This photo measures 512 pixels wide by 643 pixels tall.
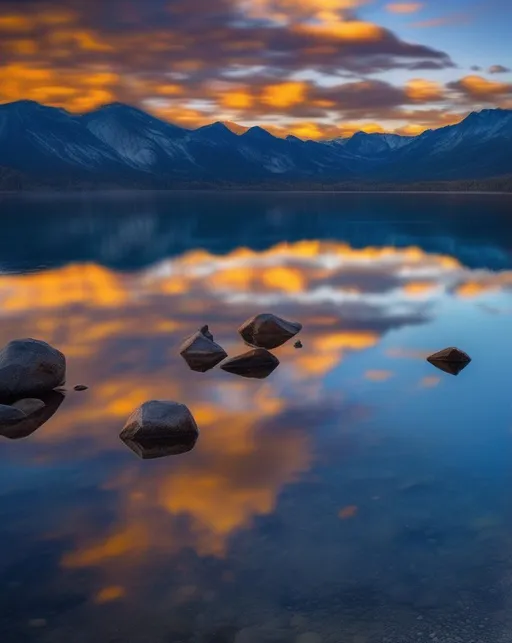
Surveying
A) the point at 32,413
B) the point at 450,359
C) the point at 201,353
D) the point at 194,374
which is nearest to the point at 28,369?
the point at 32,413

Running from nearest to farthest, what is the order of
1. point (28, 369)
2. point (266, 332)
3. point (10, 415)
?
point (10, 415) < point (28, 369) < point (266, 332)

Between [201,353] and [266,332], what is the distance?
317 centimetres

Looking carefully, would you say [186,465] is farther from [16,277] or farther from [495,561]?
[16,277]

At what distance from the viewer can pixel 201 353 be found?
22.0 m

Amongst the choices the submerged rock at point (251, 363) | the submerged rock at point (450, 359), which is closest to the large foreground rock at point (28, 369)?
the submerged rock at point (251, 363)

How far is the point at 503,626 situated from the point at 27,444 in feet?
A: 32.5

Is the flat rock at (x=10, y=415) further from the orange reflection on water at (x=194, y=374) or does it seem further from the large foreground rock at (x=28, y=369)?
the large foreground rock at (x=28, y=369)

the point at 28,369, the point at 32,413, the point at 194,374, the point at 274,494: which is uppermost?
the point at 28,369

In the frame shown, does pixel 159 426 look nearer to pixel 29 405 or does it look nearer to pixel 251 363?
pixel 29 405

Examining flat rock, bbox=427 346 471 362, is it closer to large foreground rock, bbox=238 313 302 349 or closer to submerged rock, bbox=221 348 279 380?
submerged rock, bbox=221 348 279 380

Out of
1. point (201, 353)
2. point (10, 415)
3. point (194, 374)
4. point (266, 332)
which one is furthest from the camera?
point (266, 332)

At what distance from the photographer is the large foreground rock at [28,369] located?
17.7m

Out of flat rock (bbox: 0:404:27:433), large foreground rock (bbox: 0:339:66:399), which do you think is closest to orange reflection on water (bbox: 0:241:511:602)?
flat rock (bbox: 0:404:27:433)

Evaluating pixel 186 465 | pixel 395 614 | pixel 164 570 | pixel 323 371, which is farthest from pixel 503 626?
pixel 323 371
